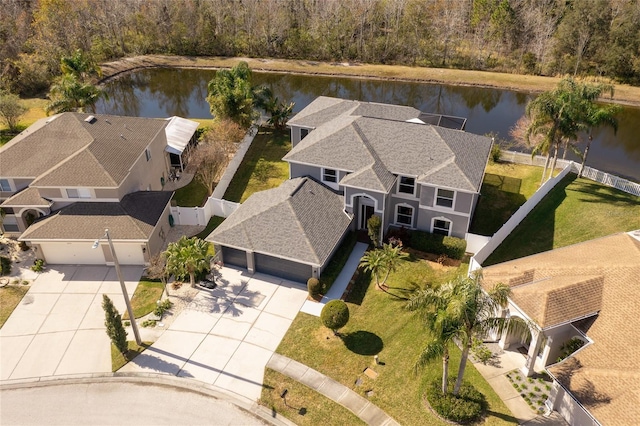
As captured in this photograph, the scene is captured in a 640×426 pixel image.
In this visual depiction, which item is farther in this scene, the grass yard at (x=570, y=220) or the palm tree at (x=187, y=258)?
the grass yard at (x=570, y=220)

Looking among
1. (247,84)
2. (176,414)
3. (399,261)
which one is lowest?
(176,414)

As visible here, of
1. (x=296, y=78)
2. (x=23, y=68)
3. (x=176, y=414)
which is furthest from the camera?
(x=296, y=78)

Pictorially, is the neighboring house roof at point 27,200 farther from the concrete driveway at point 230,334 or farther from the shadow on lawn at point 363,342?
the shadow on lawn at point 363,342

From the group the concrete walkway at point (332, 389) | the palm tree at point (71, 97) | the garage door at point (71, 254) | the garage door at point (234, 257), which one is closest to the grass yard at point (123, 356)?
the concrete walkway at point (332, 389)

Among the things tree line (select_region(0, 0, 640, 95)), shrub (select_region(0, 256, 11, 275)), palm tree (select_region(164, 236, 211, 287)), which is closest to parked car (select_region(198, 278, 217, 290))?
palm tree (select_region(164, 236, 211, 287))

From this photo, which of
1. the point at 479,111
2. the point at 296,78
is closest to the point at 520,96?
the point at 479,111

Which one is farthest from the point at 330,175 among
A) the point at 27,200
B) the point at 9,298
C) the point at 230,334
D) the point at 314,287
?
the point at 9,298

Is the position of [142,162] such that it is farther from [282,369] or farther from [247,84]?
[282,369]
